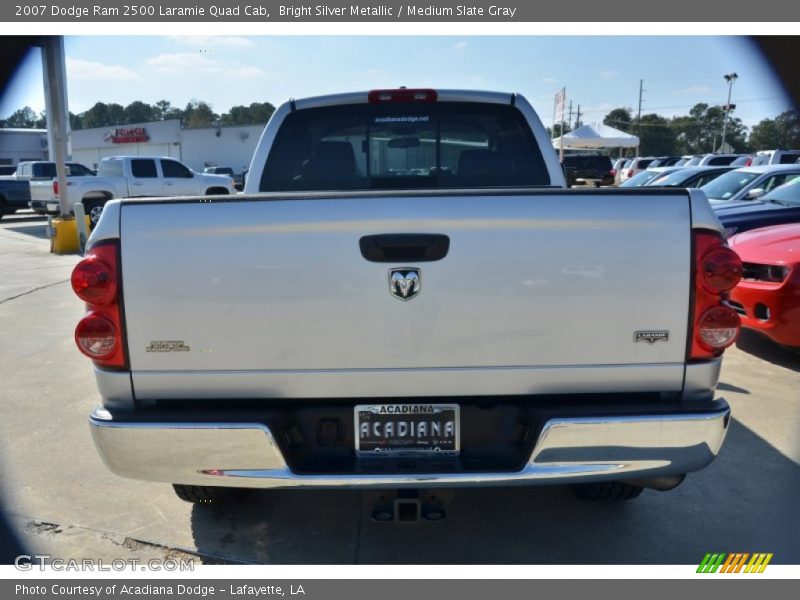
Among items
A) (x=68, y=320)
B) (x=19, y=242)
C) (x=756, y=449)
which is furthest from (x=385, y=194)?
(x=19, y=242)

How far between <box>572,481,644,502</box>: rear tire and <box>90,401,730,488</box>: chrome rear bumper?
0.79m

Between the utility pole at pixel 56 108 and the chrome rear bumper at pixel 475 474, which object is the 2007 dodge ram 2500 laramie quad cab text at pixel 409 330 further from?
the utility pole at pixel 56 108

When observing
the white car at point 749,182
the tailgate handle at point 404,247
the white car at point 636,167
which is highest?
the white car at point 636,167

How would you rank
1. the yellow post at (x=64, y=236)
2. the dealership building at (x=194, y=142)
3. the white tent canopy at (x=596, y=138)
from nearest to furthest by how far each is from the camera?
the yellow post at (x=64, y=236)
the white tent canopy at (x=596, y=138)
the dealership building at (x=194, y=142)

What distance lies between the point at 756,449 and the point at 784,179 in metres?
7.67

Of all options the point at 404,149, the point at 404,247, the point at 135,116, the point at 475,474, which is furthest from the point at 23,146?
the point at 475,474

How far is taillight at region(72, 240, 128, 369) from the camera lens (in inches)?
88.2

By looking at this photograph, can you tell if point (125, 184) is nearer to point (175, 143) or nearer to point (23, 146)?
point (175, 143)

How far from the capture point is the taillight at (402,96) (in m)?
3.67

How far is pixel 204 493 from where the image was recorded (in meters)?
2.93

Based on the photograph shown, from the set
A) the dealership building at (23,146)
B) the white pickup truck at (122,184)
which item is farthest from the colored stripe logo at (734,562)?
the dealership building at (23,146)

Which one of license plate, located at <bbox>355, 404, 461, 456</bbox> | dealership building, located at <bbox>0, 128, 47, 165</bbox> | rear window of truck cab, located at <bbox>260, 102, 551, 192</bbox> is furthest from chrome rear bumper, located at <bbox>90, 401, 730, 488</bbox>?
dealership building, located at <bbox>0, 128, 47, 165</bbox>

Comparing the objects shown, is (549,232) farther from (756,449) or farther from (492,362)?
(756,449)

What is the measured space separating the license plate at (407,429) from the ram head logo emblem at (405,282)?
0.43 metres
